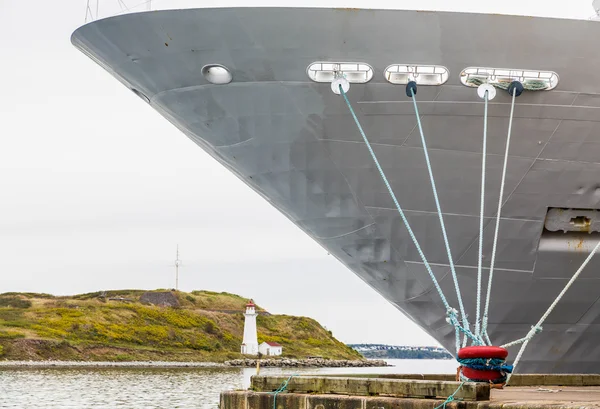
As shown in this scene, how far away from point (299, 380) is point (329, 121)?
3.90 metres

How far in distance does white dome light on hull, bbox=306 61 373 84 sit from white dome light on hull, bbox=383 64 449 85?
28cm

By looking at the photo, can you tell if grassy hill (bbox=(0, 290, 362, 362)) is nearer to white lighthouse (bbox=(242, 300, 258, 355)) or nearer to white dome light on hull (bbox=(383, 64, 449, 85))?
white lighthouse (bbox=(242, 300, 258, 355))

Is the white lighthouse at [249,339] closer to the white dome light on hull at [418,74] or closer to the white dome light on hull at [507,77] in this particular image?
the white dome light on hull at [418,74]

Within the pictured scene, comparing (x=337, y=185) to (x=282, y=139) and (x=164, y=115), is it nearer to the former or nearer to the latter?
(x=282, y=139)

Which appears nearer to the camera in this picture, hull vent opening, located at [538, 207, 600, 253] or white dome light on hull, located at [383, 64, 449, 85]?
white dome light on hull, located at [383, 64, 449, 85]

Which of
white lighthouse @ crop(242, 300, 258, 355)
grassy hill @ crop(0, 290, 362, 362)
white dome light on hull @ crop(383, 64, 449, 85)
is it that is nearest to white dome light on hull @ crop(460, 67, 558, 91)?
white dome light on hull @ crop(383, 64, 449, 85)

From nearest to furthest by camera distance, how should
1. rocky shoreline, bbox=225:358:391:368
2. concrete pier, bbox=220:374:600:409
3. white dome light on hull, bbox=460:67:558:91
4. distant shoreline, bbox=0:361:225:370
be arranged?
concrete pier, bbox=220:374:600:409 < white dome light on hull, bbox=460:67:558:91 < distant shoreline, bbox=0:361:225:370 < rocky shoreline, bbox=225:358:391:368

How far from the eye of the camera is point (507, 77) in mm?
12414

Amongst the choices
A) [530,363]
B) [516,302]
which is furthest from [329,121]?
[530,363]

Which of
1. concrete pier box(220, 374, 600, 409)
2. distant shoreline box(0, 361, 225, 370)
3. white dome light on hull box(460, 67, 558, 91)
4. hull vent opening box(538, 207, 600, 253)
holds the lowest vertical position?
concrete pier box(220, 374, 600, 409)

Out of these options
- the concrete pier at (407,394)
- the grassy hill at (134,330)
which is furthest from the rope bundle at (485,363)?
the grassy hill at (134,330)

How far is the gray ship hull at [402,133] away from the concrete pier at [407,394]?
128 cm

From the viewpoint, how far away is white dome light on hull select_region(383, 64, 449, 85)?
1239 centimetres

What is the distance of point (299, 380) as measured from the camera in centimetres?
1216
